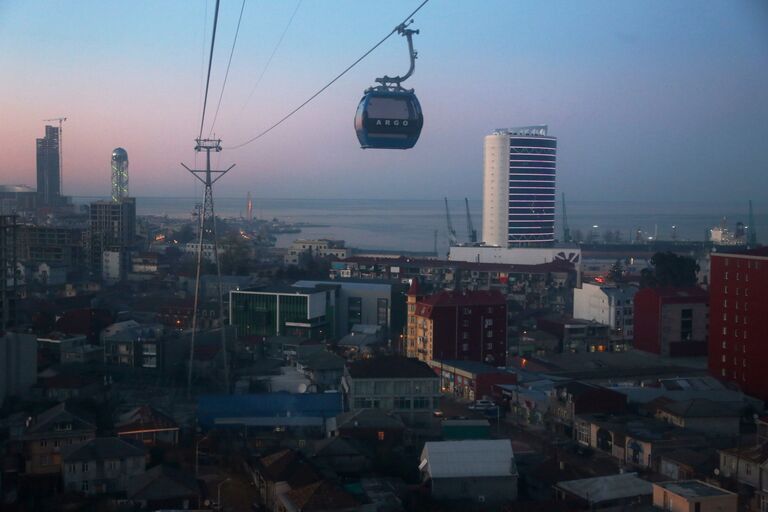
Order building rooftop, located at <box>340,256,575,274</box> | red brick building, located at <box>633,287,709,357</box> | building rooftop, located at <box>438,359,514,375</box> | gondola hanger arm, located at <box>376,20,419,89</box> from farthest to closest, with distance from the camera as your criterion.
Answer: building rooftop, located at <box>340,256,575,274</box>
red brick building, located at <box>633,287,709,357</box>
building rooftop, located at <box>438,359,514,375</box>
gondola hanger arm, located at <box>376,20,419,89</box>

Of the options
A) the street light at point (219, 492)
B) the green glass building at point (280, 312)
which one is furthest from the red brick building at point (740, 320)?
the street light at point (219, 492)

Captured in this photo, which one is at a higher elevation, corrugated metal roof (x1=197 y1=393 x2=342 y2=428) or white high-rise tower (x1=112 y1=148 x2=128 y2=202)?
white high-rise tower (x1=112 y1=148 x2=128 y2=202)

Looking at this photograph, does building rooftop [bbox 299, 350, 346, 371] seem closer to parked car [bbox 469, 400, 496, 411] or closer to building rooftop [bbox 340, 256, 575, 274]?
parked car [bbox 469, 400, 496, 411]

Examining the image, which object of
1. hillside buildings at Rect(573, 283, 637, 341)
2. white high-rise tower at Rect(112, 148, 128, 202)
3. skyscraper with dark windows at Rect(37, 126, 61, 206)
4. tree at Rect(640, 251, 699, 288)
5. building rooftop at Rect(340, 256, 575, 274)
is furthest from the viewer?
skyscraper with dark windows at Rect(37, 126, 61, 206)

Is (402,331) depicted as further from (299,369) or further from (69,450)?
(69,450)

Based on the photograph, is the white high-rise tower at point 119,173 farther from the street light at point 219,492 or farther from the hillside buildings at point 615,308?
the street light at point 219,492

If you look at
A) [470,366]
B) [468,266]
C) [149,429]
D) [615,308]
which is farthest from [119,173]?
[149,429]

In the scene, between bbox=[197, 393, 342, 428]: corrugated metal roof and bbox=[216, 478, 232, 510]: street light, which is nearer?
bbox=[216, 478, 232, 510]: street light

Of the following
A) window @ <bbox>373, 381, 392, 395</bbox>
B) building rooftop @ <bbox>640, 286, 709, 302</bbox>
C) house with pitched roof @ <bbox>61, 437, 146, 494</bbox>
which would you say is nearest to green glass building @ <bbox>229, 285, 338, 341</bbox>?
window @ <bbox>373, 381, 392, 395</bbox>

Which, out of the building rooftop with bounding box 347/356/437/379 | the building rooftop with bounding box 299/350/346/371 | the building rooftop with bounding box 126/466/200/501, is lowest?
the building rooftop with bounding box 126/466/200/501
